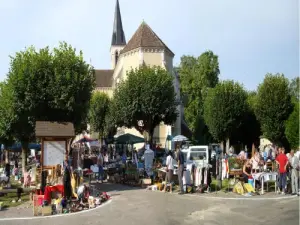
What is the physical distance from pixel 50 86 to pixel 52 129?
2.84 meters

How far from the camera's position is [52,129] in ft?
52.3

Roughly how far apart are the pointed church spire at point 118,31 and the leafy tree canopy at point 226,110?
52.0 metres

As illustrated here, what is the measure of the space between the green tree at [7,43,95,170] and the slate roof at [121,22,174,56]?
31.6 metres

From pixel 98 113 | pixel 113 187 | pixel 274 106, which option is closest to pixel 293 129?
pixel 274 106

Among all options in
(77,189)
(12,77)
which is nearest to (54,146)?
(77,189)

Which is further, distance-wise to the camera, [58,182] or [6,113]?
[6,113]

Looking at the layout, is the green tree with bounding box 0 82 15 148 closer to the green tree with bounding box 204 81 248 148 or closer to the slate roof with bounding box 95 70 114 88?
the green tree with bounding box 204 81 248 148

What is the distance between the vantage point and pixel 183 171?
15.9 m

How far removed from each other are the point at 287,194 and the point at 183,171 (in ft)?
14.5

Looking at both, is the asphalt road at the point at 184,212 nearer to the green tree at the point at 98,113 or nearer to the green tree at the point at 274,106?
the green tree at the point at 274,106

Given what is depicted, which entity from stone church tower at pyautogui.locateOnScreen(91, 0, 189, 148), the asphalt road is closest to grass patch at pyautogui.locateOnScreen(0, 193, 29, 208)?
the asphalt road

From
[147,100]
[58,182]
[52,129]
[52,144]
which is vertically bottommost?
[58,182]

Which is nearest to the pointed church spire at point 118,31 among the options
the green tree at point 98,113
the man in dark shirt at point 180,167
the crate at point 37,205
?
the green tree at point 98,113

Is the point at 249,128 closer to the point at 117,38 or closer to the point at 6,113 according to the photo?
the point at 6,113
